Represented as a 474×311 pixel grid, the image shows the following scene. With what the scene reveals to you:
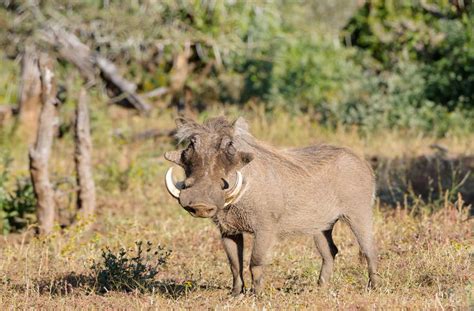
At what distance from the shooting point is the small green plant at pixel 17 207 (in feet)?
26.3

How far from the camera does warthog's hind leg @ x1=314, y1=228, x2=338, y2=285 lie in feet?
18.5

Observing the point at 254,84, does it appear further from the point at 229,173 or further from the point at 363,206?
the point at 229,173

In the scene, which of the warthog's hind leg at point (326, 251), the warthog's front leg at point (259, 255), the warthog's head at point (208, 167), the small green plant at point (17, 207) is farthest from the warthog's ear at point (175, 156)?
the small green plant at point (17, 207)

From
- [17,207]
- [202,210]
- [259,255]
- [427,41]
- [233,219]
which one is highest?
[427,41]

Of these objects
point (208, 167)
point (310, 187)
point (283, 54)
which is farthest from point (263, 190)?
point (283, 54)

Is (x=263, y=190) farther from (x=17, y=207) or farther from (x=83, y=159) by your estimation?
(x=17, y=207)

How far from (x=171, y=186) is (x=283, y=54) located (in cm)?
1016

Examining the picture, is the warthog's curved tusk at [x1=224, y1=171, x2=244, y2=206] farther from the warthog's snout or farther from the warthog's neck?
the warthog's neck

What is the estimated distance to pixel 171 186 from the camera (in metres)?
4.57

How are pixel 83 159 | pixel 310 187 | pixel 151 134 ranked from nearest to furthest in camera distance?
pixel 310 187, pixel 83 159, pixel 151 134

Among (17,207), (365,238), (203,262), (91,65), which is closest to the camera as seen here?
(365,238)

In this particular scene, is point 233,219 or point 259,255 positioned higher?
point 233,219

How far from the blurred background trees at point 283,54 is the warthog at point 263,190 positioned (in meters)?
6.42

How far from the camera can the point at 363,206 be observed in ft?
18.5
